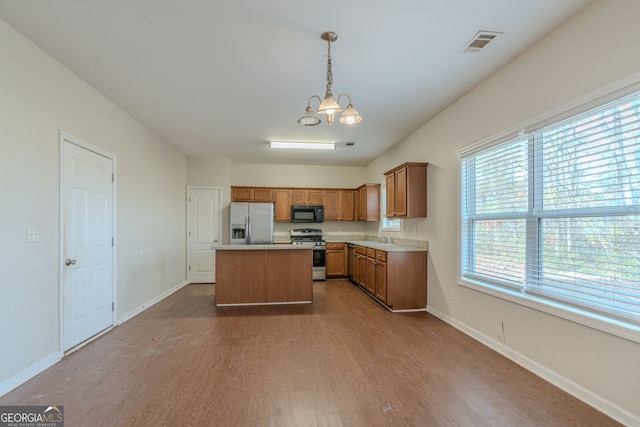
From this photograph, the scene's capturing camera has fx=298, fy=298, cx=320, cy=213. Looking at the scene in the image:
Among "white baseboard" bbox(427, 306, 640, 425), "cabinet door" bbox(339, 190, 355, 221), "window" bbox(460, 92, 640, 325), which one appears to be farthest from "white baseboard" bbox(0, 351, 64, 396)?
"cabinet door" bbox(339, 190, 355, 221)

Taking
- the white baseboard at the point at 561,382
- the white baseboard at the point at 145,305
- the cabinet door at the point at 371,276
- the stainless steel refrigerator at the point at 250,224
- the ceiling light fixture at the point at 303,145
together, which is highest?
the ceiling light fixture at the point at 303,145

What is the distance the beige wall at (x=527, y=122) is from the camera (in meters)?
1.90

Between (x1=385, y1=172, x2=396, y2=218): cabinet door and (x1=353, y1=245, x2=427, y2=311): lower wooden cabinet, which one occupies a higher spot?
(x1=385, y1=172, x2=396, y2=218): cabinet door

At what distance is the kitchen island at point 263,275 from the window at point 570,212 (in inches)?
99.7

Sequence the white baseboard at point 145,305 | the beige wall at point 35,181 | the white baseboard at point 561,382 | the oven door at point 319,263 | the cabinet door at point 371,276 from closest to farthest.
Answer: the white baseboard at point 561,382, the beige wall at point 35,181, the white baseboard at point 145,305, the cabinet door at point 371,276, the oven door at point 319,263

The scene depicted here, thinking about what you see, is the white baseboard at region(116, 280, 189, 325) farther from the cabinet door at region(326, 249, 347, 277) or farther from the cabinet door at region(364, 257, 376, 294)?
the cabinet door at region(364, 257, 376, 294)

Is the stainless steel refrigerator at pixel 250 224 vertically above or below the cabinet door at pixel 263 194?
below

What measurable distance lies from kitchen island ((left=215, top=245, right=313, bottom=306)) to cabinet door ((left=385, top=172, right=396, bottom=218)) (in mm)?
1491

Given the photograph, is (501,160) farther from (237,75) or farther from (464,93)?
(237,75)

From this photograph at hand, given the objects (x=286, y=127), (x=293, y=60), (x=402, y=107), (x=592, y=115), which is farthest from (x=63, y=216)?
(x=592, y=115)

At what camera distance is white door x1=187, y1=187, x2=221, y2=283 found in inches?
251

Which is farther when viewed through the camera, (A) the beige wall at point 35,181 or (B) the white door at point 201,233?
(B) the white door at point 201,233
